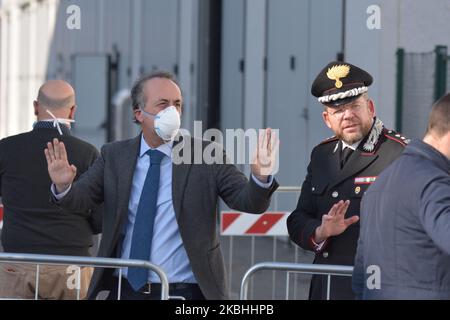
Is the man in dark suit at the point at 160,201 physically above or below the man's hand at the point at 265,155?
below

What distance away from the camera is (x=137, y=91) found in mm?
6508

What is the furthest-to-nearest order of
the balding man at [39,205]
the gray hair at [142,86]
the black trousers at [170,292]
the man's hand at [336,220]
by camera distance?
the balding man at [39,205], the gray hair at [142,86], the black trousers at [170,292], the man's hand at [336,220]

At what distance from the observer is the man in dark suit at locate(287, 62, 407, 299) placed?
6.11 metres

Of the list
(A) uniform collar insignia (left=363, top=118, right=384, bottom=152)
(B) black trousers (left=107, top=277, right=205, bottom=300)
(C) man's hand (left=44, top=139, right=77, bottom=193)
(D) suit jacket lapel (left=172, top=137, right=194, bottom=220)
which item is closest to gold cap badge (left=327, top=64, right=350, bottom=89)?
(A) uniform collar insignia (left=363, top=118, right=384, bottom=152)

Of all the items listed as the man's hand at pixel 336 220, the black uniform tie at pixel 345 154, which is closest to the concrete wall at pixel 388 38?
the black uniform tie at pixel 345 154

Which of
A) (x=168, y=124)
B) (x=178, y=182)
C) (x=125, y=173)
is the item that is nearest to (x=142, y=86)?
(x=168, y=124)

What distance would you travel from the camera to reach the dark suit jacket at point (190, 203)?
6117mm

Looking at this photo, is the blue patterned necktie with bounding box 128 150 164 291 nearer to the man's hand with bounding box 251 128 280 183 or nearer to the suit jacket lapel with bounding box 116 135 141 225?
the suit jacket lapel with bounding box 116 135 141 225

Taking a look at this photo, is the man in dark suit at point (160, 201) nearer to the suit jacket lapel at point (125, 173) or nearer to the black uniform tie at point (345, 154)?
the suit jacket lapel at point (125, 173)

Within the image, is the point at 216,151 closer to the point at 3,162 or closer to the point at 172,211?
the point at 172,211

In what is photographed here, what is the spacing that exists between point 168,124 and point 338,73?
88cm

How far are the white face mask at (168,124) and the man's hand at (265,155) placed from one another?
0.61m

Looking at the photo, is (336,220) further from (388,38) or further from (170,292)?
(388,38)

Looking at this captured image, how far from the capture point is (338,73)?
628 centimetres
